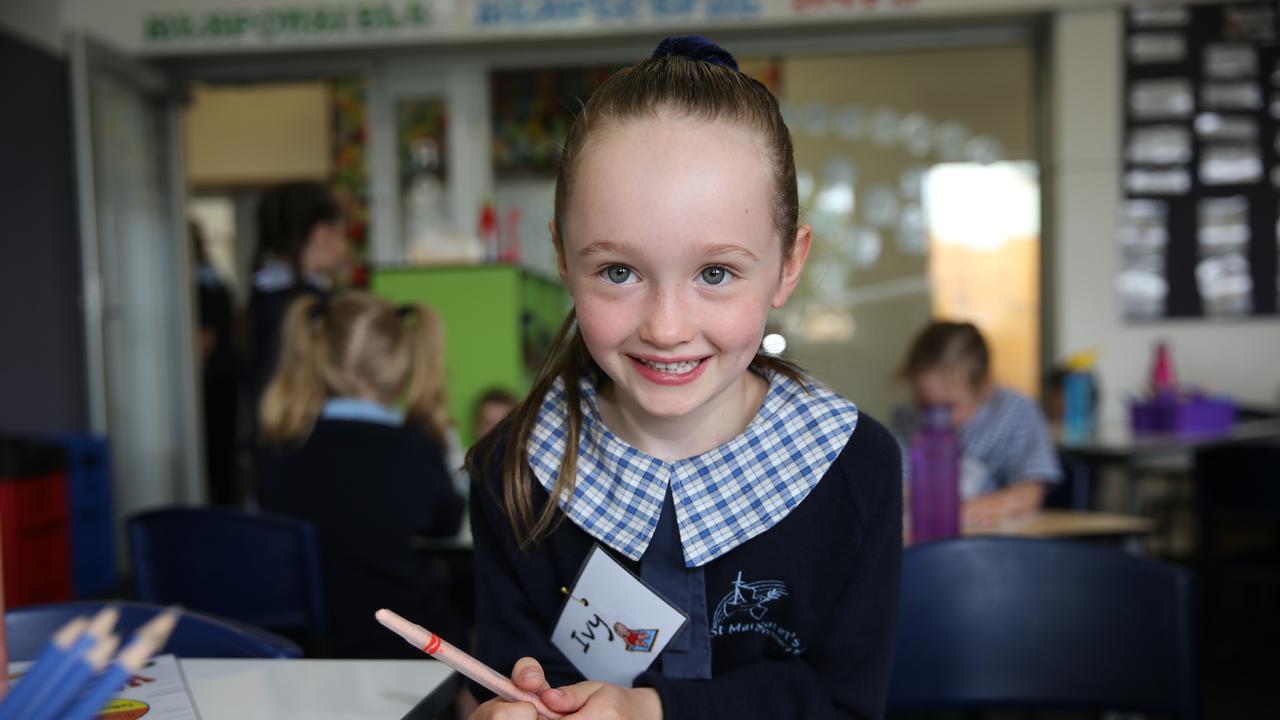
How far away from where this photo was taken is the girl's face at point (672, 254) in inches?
33.3

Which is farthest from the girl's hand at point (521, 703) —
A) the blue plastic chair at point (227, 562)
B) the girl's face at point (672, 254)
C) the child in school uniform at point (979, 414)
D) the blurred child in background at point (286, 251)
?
the blurred child in background at point (286, 251)

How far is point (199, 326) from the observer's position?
18.2ft

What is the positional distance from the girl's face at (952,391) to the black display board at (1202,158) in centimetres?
263

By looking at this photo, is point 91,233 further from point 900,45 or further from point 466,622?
point 900,45

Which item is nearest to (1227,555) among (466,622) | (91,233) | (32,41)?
(466,622)

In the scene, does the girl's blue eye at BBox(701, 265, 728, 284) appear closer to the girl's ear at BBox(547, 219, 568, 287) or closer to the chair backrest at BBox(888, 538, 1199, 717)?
the girl's ear at BBox(547, 219, 568, 287)

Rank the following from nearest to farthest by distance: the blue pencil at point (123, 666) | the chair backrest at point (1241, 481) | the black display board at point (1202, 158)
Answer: the blue pencil at point (123, 666), the chair backrest at point (1241, 481), the black display board at point (1202, 158)

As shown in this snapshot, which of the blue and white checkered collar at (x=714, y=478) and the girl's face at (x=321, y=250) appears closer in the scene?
the blue and white checkered collar at (x=714, y=478)

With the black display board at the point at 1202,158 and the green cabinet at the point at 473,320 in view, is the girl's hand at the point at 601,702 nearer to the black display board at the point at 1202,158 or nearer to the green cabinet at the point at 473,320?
the green cabinet at the point at 473,320

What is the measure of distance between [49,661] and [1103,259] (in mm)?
4988

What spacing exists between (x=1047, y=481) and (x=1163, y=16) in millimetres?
3163

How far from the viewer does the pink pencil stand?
65 centimetres

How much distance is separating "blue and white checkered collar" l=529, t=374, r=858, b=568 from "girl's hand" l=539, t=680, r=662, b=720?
131 mm

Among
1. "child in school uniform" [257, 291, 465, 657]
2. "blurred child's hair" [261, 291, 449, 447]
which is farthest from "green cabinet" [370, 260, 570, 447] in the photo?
"child in school uniform" [257, 291, 465, 657]
